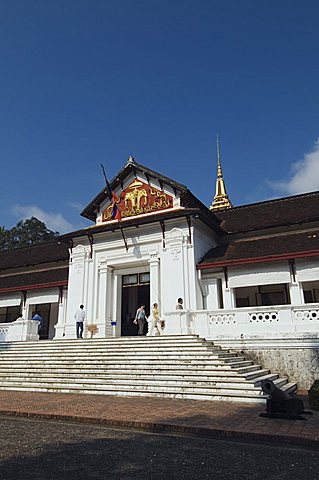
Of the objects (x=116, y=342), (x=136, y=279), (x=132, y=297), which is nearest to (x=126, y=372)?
(x=116, y=342)

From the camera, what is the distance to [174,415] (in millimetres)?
7266

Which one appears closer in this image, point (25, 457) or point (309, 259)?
point (25, 457)

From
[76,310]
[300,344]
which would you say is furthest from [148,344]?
[76,310]

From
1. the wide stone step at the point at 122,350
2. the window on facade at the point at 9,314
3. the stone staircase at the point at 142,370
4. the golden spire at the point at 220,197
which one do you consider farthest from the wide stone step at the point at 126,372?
the golden spire at the point at 220,197

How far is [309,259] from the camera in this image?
14.8 metres

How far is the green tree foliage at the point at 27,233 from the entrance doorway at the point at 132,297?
33.8m

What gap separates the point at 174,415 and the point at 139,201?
12886 millimetres

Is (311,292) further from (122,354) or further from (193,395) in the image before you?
(193,395)

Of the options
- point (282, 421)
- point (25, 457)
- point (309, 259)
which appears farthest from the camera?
point (309, 259)

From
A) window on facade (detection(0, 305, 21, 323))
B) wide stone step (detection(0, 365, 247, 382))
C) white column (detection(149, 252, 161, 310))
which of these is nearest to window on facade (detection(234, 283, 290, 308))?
white column (detection(149, 252, 161, 310))

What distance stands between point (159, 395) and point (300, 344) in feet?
15.4

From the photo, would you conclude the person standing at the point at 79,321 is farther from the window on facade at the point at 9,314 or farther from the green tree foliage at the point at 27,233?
the green tree foliage at the point at 27,233

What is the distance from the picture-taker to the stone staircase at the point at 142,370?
948 centimetres

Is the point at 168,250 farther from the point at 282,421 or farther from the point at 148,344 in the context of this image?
the point at 282,421
